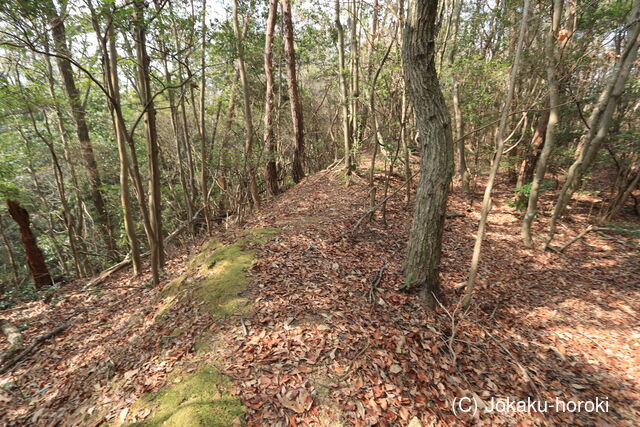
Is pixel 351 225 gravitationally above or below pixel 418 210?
below

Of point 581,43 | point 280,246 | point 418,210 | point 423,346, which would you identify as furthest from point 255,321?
point 581,43

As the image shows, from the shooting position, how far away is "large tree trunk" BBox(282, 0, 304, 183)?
32.8 ft

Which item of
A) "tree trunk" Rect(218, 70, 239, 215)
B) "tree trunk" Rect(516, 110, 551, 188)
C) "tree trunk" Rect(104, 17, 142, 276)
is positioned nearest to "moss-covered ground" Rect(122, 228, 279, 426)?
"tree trunk" Rect(104, 17, 142, 276)

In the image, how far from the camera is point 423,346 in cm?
378

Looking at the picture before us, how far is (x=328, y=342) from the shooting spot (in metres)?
3.50

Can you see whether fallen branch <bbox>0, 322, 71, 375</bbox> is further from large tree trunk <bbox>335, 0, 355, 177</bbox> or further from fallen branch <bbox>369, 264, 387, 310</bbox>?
large tree trunk <bbox>335, 0, 355, 177</bbox>

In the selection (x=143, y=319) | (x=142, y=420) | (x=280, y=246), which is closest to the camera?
(x=142, y=420)

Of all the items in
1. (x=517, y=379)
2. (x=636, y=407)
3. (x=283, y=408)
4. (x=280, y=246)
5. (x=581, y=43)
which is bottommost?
(x=636, y=407)

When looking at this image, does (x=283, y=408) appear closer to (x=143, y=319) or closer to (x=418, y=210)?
(x=418, y=210)

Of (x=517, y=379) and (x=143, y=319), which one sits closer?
(x=517, y=379)

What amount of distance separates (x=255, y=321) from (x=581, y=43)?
1238 cm

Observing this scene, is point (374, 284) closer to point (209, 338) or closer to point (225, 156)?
point (209, 338)

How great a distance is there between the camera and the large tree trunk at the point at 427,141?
363 cm

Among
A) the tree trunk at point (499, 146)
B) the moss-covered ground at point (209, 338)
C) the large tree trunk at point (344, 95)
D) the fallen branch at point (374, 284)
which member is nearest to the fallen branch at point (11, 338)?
the moss-covered ground at point (209, 338)
